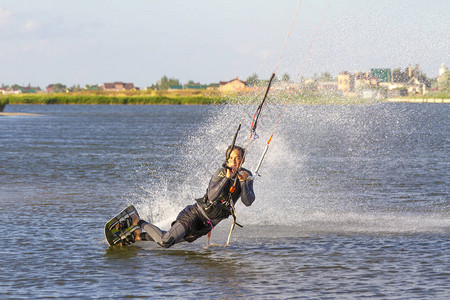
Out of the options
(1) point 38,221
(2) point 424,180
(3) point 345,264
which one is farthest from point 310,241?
(2) point 424,180

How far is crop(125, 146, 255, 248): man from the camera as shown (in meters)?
9.51

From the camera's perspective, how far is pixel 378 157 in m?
29.7

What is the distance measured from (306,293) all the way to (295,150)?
23500 millimetres

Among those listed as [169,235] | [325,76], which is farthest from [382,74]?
[169,235]

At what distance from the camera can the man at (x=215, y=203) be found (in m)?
9.51

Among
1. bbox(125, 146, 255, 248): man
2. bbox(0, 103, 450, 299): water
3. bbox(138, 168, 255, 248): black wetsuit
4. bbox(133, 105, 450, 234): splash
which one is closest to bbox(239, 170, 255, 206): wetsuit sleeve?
bbox(125, 146, 255, 248): man

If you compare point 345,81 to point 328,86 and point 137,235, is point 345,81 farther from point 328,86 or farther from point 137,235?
point 137,235

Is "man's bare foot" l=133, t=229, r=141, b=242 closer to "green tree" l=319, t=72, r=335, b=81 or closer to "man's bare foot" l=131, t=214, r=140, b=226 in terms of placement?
"man's bare foot" l=131, t=214, r=140, b=226

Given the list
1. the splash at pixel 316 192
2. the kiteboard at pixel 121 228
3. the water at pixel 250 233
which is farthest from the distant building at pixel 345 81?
the kiteboard at pixel 121 228

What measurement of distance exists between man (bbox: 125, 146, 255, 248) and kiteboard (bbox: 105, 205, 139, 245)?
0.38 m

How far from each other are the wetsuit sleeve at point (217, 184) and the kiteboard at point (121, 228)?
1669mm

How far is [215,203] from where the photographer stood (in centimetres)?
1000

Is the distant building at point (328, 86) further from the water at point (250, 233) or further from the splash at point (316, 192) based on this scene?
the water at point (250, 233)

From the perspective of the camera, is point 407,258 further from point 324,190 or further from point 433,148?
point 433,148
